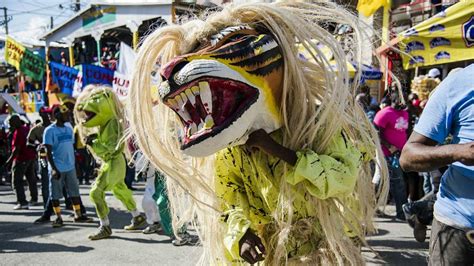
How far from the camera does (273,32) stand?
2006 mm

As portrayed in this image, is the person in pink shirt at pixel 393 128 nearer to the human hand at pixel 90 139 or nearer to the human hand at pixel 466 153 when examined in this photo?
the human hand at pixel 90 139

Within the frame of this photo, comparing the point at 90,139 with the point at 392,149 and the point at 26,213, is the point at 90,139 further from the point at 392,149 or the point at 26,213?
the point at 392,149

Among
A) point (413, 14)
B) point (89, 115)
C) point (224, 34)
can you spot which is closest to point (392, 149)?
point (89, 115)

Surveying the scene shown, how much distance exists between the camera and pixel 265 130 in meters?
2.00

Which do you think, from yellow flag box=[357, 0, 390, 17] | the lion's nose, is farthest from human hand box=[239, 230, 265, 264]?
yellow flag box=[357, 0, 390, 17]

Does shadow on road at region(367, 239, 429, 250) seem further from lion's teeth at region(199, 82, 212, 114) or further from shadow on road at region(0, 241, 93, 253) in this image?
lion's teeth at region(199, 82, 212, 114)

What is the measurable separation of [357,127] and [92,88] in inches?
180

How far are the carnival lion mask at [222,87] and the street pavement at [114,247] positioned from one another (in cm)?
242

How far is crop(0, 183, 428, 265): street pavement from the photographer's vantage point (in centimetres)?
489

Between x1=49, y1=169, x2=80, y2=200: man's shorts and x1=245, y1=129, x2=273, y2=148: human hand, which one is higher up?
x1=245, y1=129, x2=273, y2=148: human hand

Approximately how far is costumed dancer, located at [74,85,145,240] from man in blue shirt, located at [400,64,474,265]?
4300 millimetres

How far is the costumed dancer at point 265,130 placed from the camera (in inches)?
73.8

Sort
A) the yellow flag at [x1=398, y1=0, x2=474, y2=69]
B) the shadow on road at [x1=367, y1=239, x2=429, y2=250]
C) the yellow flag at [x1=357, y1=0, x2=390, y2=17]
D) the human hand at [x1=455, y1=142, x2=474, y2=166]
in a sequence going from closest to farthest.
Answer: the human hand at [x1=455, y1=142, x2=474, y2=166] → the shadow on road at [x1=367, y1=239, x2=429, y2=250] → the yellow flag at [x1=398, y1=0, x2=474, y2=69] → the yellow flag at [x1=357, y1=0, x2=390, y2=17]

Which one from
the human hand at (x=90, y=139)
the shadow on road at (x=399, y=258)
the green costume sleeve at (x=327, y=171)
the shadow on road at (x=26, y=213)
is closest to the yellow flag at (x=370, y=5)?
the shadow on road at (x=399, y=258)
